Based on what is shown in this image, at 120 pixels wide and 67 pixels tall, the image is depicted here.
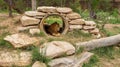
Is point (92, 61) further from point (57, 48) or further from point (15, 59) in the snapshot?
point (15, 59)

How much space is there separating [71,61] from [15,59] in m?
1.18

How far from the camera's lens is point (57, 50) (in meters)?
6.23

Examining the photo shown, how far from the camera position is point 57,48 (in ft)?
20.7

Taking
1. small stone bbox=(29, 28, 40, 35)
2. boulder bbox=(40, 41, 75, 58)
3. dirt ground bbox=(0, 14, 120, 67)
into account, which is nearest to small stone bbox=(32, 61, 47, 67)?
boulder bbox=(40, 41, 75, 58)

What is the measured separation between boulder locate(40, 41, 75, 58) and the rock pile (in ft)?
2.71

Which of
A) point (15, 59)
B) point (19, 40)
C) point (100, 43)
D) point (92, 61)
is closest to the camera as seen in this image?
point (15, 59)

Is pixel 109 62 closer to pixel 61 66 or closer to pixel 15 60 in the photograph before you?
pixel 61 66

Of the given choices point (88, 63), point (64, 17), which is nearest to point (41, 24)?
point (64, 17)

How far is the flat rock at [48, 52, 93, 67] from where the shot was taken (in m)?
6.04

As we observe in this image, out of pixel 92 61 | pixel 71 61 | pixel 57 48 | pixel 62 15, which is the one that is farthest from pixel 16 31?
pixel 92 61

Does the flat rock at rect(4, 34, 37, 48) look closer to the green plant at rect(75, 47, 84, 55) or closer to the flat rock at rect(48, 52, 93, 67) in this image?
the flat rock at rect(48, 52, 93, 67)

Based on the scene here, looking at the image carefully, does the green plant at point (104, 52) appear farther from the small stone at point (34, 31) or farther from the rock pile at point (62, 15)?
the small stone at point (34, 31)

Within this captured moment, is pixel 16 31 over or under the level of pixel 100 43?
over

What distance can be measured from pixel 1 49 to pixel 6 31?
0.83 metres
